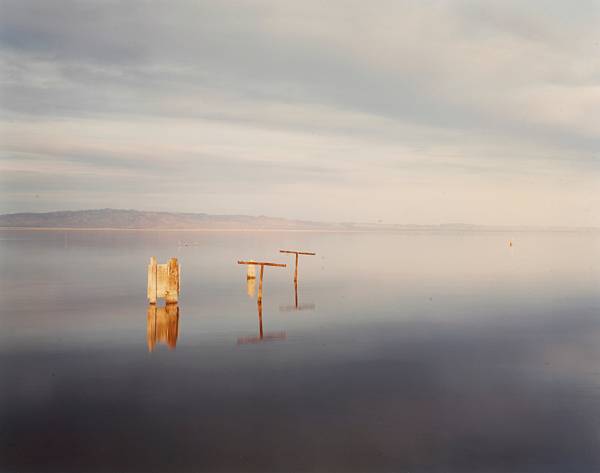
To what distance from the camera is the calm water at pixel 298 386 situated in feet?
37.4

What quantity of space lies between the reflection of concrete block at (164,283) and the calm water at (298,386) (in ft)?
3.87

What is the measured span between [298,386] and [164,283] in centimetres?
1545

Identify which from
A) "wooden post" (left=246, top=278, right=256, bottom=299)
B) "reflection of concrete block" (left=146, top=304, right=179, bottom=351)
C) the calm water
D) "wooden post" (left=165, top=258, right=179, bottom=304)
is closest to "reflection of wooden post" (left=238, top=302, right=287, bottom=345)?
the calm water

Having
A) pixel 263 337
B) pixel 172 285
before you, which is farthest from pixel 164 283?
pixel 263 337

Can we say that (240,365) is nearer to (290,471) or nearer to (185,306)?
(290,471)

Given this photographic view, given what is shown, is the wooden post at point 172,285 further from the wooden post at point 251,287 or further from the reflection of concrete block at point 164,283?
the wooden post at point 251,287

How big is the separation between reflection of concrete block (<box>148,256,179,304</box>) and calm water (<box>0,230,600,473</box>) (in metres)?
1.18

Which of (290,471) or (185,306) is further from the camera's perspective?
(185,306)

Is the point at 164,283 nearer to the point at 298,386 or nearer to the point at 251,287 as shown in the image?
the point at 251,287

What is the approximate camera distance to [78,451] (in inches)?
448

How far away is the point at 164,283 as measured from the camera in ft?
96.1

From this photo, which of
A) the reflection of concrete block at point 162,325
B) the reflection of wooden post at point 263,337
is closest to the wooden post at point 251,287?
the reflection of concrete block at point 162,325

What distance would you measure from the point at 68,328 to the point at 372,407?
16.1 metres

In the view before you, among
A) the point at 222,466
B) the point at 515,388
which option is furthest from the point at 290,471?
the point at 515,388
